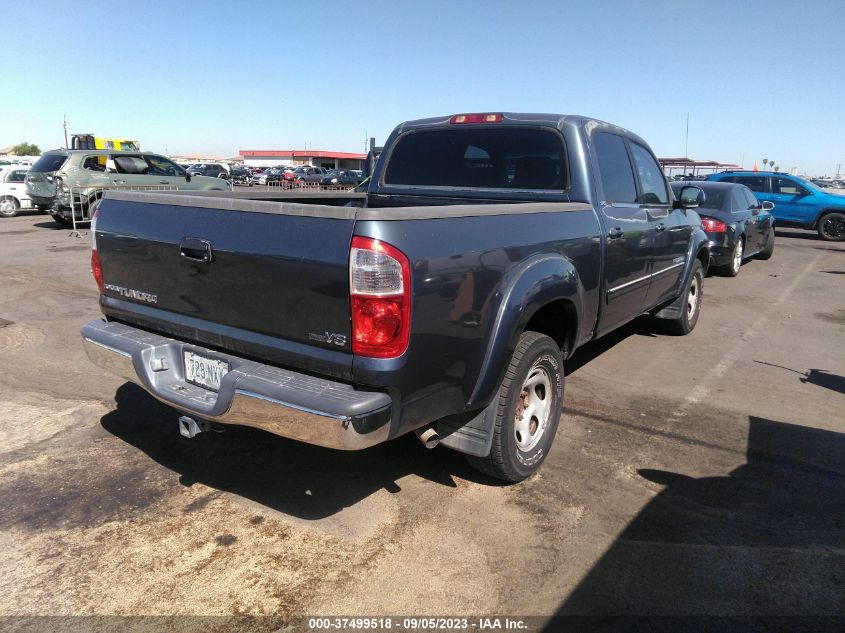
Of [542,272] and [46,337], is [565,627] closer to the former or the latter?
[542,272]

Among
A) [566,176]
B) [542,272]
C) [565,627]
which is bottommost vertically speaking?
[565,627]

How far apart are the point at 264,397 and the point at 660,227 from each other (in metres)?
3.96

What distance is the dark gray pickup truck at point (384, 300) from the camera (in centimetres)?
260

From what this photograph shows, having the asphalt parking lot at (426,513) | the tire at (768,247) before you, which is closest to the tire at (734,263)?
the tire at (768,247)

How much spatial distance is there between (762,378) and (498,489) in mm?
3398

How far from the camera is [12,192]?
18.9m

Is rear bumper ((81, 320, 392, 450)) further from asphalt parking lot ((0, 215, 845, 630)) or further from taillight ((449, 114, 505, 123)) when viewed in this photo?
taillight ((449, 114, 505, 123))

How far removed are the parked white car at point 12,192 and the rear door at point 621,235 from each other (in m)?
19.1

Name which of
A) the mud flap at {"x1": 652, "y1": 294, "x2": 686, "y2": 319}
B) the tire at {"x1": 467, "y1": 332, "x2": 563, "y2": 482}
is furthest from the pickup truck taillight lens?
the mud flap at {"x1": 652, "y1": 294, "x2": 686, "y2": 319}

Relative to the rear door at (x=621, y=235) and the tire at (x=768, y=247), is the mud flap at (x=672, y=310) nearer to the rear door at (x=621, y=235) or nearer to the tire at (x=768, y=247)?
the rear door at (x=621, y=235)

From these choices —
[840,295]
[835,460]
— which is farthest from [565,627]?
[840,295]

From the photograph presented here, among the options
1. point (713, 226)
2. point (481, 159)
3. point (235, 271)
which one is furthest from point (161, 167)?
point (235, 271)

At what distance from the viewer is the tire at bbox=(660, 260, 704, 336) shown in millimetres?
6766

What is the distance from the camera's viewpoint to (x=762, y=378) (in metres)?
5.75
